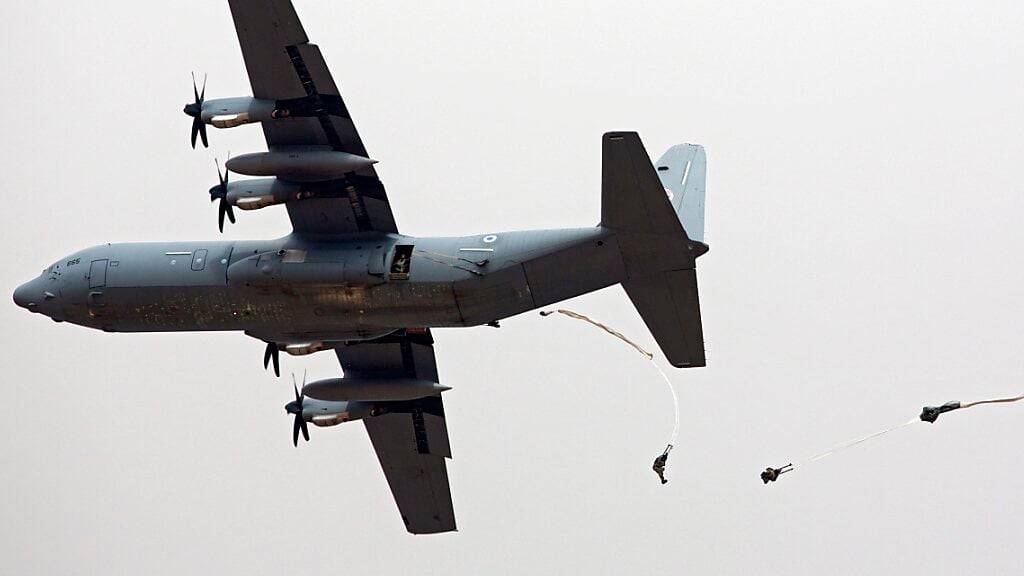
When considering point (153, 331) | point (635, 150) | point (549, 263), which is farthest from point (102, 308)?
point (635, 150)

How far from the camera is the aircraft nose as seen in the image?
40.8 m

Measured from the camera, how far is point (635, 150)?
116ft

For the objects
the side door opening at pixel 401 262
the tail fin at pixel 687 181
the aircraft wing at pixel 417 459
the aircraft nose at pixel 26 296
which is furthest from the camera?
the aircraft wing at pixel 417 459

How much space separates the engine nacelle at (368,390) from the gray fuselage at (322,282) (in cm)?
207

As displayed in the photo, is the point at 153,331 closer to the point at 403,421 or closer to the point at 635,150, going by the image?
the point at 403,421

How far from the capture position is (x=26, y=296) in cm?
4097

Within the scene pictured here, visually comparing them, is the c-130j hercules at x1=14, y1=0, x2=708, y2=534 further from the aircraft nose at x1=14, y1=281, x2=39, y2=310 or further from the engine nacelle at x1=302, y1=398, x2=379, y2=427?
the engine nacelle at x1=302, y1=398, x2=379, y2=427

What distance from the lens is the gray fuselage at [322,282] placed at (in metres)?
37.6

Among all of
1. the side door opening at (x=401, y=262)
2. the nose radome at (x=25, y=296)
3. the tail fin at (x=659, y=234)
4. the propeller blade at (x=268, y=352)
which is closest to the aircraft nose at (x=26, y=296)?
the nose radome at (x=25, y=296)

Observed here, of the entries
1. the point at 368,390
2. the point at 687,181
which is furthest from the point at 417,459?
the point at 687,181

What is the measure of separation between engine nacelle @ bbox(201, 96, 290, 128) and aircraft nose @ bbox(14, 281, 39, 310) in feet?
19.9

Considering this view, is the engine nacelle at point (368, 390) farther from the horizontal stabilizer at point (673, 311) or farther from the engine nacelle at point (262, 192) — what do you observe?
the horizontal stabilizer at point (673, 311)

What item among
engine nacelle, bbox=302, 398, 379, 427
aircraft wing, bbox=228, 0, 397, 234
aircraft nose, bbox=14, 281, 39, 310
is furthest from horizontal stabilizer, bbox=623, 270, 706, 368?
aircraft nose, bbox=14, 281, 39, 310

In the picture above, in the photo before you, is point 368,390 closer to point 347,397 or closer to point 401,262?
point 347,397
